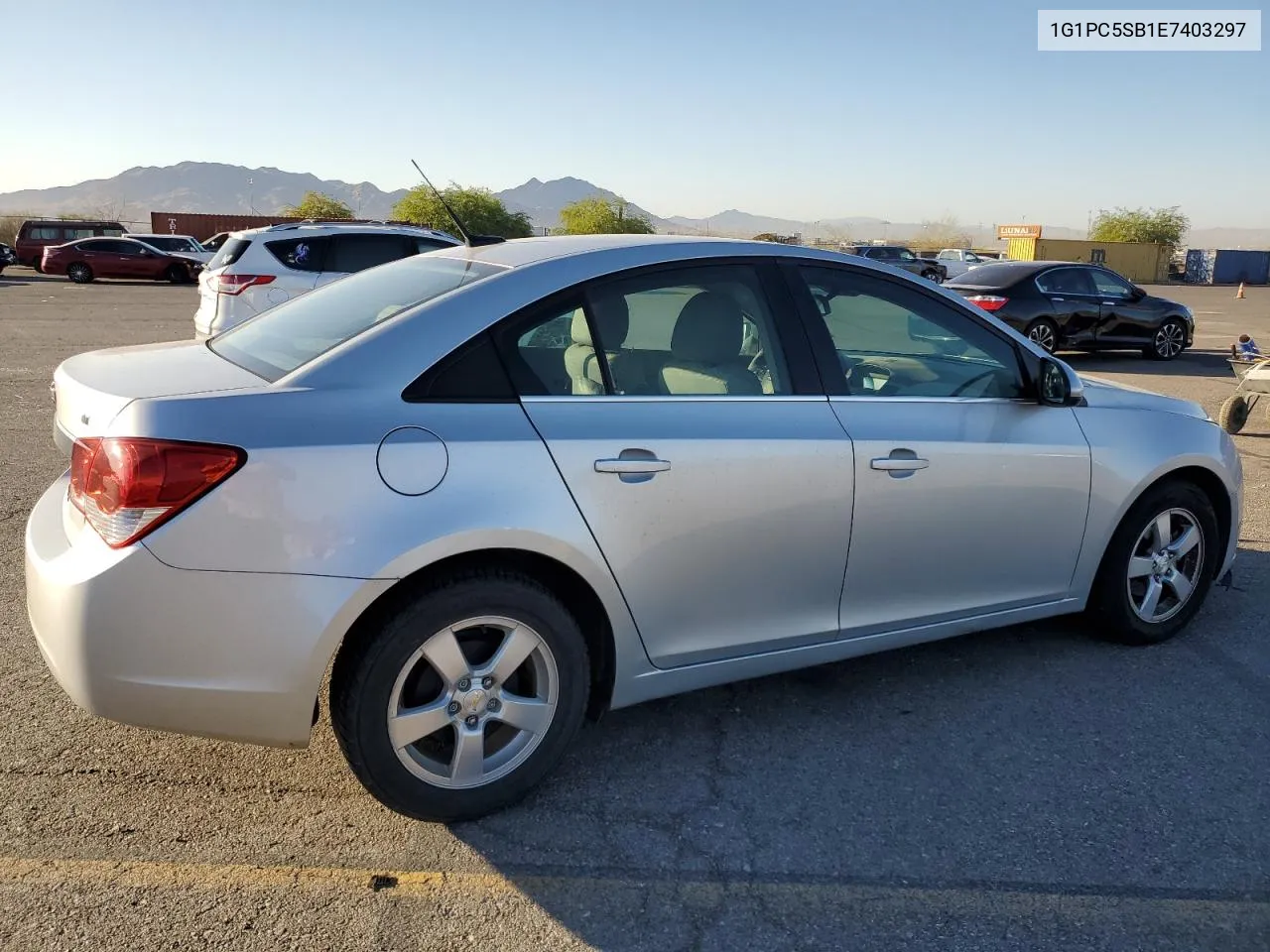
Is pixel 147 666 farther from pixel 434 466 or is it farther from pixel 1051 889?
pixel 1051 889

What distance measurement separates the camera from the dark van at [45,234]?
36.8 metres

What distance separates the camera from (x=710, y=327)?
3535 millimetres

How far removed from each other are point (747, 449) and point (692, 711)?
1.10 meters

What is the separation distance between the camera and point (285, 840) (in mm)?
2926

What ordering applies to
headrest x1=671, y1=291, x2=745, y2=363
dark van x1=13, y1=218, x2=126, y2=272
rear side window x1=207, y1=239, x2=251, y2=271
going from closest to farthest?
1. headrest x1=671, y1=291, x2=745, y2=363
2. rear side window x1=207, y1=239, x2=251, y2=271
3. dark van x1=13, y1=218, x2=126, y2=272

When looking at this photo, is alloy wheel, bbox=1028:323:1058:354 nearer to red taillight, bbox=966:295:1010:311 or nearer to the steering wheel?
red taillight, bbox=966:295:1010:311

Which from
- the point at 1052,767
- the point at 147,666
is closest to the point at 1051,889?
the point at 1052,767

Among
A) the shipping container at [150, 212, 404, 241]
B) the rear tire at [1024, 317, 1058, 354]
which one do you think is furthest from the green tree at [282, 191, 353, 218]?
the rear tire at [1024, 317, 1058, 354]

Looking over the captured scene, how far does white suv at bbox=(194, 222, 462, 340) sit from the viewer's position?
1098 cm

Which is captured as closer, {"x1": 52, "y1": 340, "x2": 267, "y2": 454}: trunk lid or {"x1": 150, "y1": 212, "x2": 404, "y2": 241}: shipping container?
{"x1": 52, "y1": 340, "x2": 267, "y2": 454}: trunk lid

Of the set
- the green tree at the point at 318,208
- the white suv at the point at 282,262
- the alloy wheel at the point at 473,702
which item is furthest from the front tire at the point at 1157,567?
the green tree at the point at 318,208

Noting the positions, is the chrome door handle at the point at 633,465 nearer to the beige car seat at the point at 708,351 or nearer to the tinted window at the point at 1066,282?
the beige car seat at the point at 708,351

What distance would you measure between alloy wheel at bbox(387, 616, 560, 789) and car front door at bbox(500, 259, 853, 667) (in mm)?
365

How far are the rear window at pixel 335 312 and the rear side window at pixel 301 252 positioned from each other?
8104 mm
